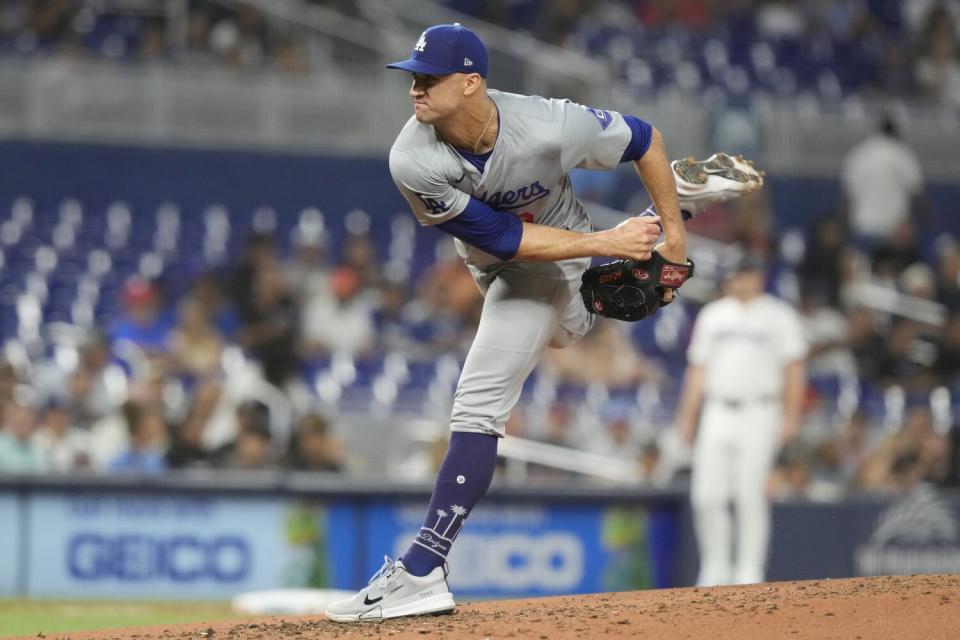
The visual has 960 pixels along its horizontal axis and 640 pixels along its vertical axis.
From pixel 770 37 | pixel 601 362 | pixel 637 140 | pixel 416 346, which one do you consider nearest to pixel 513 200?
pixel 637 140

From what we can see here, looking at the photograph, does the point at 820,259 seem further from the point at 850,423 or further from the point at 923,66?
the point at 923,66

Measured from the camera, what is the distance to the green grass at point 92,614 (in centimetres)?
748

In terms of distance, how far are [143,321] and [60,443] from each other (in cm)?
215

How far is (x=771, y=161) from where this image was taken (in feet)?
51.7

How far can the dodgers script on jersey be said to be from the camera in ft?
14.6

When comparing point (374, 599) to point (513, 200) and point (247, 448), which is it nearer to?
point (513, 200)

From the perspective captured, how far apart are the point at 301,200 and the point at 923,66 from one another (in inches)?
287

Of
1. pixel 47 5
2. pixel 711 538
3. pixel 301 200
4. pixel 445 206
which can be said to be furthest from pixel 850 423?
pixel 47 5

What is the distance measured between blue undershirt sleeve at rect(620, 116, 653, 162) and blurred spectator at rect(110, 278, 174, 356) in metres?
6.98

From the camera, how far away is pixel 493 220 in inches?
176

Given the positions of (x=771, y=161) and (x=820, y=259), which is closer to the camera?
(x=820, y=259)

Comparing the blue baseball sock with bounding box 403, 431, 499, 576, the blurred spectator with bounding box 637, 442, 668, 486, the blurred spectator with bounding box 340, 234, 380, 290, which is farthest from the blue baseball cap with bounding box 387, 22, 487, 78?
the blurred spectator with bounding box 340, 234, 380, 290

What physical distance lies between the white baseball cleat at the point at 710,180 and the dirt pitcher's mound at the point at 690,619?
1.38m

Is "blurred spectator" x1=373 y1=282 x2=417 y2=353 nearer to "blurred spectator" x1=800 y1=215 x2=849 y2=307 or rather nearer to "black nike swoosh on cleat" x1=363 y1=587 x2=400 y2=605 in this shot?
"blurred spectator" x1=800 y1=215 x2=849 y2=307
